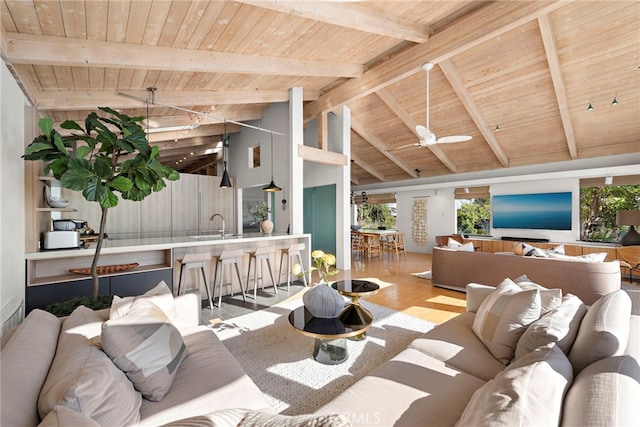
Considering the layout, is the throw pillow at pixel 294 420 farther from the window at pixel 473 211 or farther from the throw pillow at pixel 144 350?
the window at pixel 473 211

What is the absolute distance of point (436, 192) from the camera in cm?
926

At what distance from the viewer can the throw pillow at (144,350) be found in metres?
1.34

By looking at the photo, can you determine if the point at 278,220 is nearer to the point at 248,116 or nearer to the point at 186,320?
the point at 248,116

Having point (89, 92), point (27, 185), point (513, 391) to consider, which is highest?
point (89, 92)

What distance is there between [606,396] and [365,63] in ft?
18.6

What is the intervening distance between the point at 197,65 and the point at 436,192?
7.88 m

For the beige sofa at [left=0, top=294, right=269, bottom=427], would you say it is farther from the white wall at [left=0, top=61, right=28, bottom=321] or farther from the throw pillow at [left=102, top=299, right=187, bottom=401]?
the white wall at [left=0, top=61, right=28, bottom=321]

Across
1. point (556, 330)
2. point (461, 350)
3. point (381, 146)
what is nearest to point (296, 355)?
point (461, 350)

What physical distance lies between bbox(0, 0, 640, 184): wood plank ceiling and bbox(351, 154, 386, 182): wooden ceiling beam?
221 cm

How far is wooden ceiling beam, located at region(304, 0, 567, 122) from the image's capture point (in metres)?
3.50

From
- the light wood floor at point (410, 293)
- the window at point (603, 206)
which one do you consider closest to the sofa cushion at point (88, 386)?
the light wood floor at point (410, 293)

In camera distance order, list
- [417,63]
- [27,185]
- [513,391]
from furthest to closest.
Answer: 1. [417,63]
2. [27,185]
3. [513,391]

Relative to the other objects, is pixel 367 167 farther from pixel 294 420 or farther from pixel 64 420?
pixel 64 420

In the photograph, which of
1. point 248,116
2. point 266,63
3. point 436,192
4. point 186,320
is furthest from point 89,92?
point 436,192
